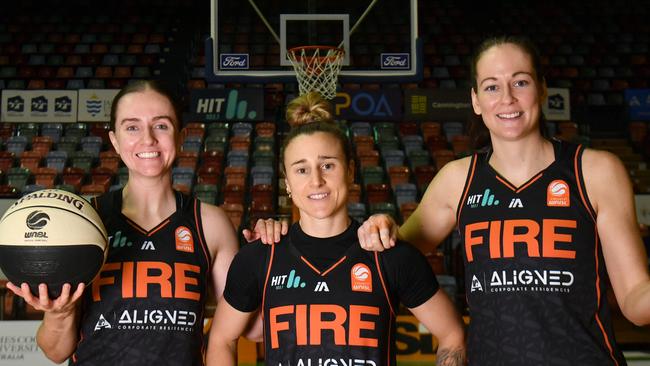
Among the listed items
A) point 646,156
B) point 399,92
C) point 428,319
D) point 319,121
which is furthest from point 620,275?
point 646,156

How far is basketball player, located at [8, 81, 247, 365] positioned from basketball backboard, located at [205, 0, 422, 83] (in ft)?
11.9

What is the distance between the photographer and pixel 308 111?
2258 mm

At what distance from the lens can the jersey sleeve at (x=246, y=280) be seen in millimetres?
2037

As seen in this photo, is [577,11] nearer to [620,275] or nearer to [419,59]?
[419,59]

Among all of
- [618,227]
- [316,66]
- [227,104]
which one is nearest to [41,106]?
[227,104]

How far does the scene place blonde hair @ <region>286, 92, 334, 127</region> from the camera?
2234mm

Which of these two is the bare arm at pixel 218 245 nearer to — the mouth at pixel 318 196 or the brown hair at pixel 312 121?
the brown hair at pixel 312 121

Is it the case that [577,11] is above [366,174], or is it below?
above

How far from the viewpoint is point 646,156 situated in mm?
10516

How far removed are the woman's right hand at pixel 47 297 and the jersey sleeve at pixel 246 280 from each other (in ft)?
1.41

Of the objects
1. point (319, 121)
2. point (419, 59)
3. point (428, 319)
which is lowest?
point (428, 319)

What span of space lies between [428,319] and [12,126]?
1020cm

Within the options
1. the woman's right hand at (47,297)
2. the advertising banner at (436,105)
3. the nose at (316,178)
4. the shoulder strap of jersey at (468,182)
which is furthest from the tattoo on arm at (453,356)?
the advertising banner at (436,105)

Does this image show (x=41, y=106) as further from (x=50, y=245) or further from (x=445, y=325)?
(x=445, y=325)
